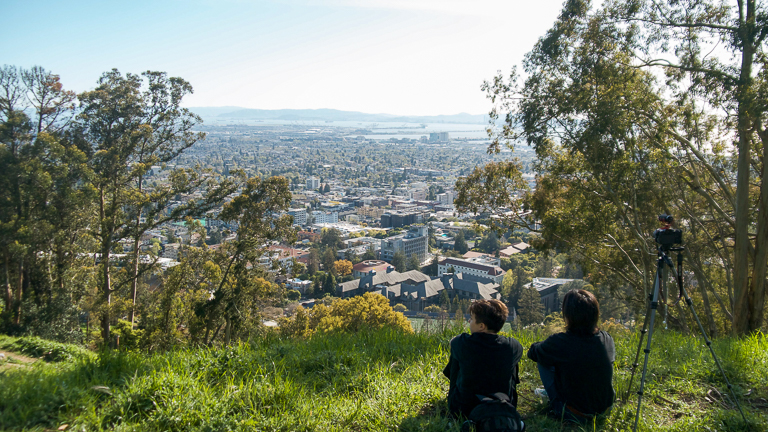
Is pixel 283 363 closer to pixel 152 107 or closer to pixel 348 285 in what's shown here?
pixel 152 107

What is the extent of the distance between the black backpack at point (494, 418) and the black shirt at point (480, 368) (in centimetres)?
14

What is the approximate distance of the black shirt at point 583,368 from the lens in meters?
2.37

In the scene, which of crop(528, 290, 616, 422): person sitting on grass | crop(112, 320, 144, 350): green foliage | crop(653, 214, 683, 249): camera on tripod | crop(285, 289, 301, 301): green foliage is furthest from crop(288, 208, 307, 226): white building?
crop(528, 290, 616, 422): person sitting on grass

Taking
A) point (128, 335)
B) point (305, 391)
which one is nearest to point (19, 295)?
point (128, 335)

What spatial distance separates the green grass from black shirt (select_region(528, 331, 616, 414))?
5.0 inches

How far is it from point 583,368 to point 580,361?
0.04 metres

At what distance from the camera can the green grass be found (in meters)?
2.13

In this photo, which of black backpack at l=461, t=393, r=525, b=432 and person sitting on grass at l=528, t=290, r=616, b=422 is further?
person sitting on grass at l=528, t=290, r=616, b=422

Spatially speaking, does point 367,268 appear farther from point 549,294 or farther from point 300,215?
point 300,215

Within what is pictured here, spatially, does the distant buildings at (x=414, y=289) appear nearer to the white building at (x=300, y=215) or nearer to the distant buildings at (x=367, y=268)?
the distant buildings at (x=367, y=268)

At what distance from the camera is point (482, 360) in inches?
91.9

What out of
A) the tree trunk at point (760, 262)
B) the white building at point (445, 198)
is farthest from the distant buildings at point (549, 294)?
the white building at point (445, 198)

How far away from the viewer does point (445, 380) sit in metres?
2.88

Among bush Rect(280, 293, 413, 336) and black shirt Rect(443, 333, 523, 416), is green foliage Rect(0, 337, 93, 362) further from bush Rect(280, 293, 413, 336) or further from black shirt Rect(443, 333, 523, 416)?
bush Rect(280, 293, 413, 336)
